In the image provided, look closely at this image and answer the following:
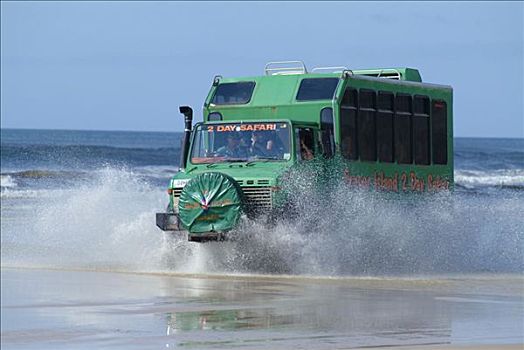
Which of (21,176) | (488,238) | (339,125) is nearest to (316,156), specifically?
(339,125)

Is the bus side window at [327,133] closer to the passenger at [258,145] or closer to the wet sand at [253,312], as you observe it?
the passenger at [258,145]

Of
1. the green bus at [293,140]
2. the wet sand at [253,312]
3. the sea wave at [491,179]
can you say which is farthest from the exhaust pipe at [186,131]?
the sea wave at [491,179]

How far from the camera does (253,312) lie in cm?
1333

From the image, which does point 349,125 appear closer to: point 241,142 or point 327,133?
point 327,133

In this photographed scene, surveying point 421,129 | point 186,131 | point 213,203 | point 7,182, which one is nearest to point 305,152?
point 213,203

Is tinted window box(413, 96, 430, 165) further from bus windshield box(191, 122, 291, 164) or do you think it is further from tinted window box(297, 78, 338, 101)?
bus windshield box(191, 122, 291, 164)

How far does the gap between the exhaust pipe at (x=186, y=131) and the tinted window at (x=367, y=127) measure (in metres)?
2.62

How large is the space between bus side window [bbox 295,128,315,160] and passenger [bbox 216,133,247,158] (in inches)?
32.9

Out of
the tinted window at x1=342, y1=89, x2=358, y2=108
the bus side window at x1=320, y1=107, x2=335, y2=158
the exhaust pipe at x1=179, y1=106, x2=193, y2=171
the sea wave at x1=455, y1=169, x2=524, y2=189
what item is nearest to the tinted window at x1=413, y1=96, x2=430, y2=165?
the tinted window at x1=342, y1=89, x2=358, y2=108

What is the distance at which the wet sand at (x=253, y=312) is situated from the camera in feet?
37.0

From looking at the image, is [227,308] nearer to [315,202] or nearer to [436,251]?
[315,202]

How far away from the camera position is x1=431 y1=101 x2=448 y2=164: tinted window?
21830mm

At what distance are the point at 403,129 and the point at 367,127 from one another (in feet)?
4.47

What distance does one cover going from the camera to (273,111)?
1980 centimetres
